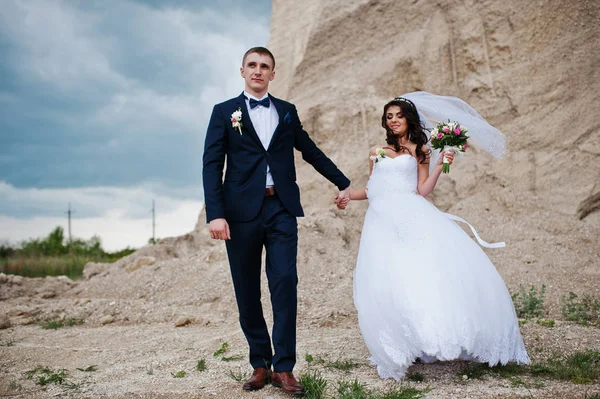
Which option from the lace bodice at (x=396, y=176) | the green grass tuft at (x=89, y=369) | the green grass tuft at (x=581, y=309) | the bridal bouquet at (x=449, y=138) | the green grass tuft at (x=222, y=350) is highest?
the bridal bouquet at (x=449, y=138)

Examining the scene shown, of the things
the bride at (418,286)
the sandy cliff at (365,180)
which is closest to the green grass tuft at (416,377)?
the bride at (418,286)

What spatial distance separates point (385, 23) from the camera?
12.9m

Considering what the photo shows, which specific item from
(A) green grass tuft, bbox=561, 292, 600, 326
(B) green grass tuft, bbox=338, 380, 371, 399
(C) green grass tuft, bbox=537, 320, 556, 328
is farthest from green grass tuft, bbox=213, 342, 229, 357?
(A) green grass tuft, bbox=561, 292, 600, 326

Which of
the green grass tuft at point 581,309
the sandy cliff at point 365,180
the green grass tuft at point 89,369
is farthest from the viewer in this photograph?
the sandy cliff at point 365,180

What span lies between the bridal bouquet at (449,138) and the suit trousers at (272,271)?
168 centimetres

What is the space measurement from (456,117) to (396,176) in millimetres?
963

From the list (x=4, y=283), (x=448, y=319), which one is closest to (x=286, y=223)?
(x=448, y=319)

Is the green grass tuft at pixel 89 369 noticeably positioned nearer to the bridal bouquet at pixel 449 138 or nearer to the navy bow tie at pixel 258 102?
the navy bow tie at pixel 258 102

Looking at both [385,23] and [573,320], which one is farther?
[385,23]

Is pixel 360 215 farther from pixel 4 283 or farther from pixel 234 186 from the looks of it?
pixel 4 283

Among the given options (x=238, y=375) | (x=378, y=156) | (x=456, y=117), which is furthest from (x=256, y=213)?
(x=456, y=117)

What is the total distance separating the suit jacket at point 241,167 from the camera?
435 centimetres

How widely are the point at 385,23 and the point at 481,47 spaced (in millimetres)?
2245

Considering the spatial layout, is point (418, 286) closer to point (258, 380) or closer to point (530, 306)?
point (258, 380)
